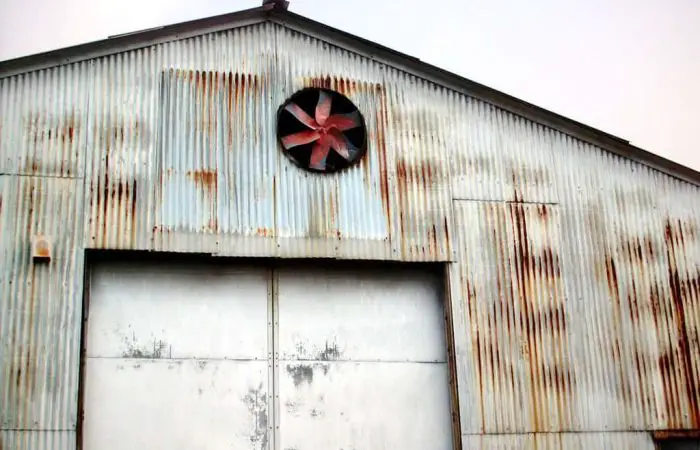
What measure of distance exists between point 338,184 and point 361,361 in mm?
2835

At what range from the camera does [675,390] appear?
47.9 ft

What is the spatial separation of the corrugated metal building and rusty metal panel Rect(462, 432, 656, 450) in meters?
0.04

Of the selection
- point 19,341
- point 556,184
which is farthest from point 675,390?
point 19,341

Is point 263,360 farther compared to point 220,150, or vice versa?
point 220,150

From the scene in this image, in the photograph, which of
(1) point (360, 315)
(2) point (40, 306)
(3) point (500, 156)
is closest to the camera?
(2) point (40, 306)

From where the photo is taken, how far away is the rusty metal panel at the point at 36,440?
11961mm

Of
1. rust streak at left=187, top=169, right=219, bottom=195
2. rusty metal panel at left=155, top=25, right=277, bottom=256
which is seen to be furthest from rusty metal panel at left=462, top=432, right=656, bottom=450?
rust streak at left=187, top=169, right=219, bottom=195

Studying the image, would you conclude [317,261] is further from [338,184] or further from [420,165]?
[420,165]

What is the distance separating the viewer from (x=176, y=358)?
13125mm

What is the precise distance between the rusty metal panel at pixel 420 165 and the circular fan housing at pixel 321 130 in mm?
679

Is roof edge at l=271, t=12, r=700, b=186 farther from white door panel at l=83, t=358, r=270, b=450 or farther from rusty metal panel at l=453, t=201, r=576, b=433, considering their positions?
white door panel at l=83, t=358, r=270, b=450

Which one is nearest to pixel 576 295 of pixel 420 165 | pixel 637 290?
pixel 637 290

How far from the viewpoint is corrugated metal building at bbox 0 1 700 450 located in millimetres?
12844

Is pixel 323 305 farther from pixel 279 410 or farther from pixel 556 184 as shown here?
pixel 556 184
